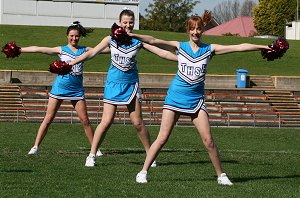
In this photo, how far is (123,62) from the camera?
10906 mm

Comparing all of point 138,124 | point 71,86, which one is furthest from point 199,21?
point 71,86

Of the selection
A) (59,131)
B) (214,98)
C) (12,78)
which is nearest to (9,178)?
(59,131)

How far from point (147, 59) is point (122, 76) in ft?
126

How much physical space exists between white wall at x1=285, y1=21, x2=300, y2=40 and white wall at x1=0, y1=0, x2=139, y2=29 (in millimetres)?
17902

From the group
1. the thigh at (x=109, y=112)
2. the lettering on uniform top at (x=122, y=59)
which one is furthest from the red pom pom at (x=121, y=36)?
the thigh at (x=109, y=112)

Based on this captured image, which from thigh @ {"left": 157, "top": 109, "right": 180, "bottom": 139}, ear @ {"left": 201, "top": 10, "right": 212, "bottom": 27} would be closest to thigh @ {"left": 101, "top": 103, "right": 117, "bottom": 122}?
thigh @ {"left": 157, "top": 109, "right": 180, "bottom": 139}

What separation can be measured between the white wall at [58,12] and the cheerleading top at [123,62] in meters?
59.7

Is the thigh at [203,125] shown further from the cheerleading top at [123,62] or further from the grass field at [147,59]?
the grass field at [147,59]

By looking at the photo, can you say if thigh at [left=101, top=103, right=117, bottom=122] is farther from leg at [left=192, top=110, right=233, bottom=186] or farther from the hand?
the hand

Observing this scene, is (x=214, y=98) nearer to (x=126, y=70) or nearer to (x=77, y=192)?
(x=126, y=70)

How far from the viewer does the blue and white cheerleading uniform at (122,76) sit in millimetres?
10859

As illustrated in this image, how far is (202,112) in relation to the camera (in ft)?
31.3

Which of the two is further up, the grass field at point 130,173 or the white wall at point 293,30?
the white wall at point 293,30

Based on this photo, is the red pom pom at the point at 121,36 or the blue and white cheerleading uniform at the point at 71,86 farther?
the blue and white cheerleading uniform at the point at 71,86
